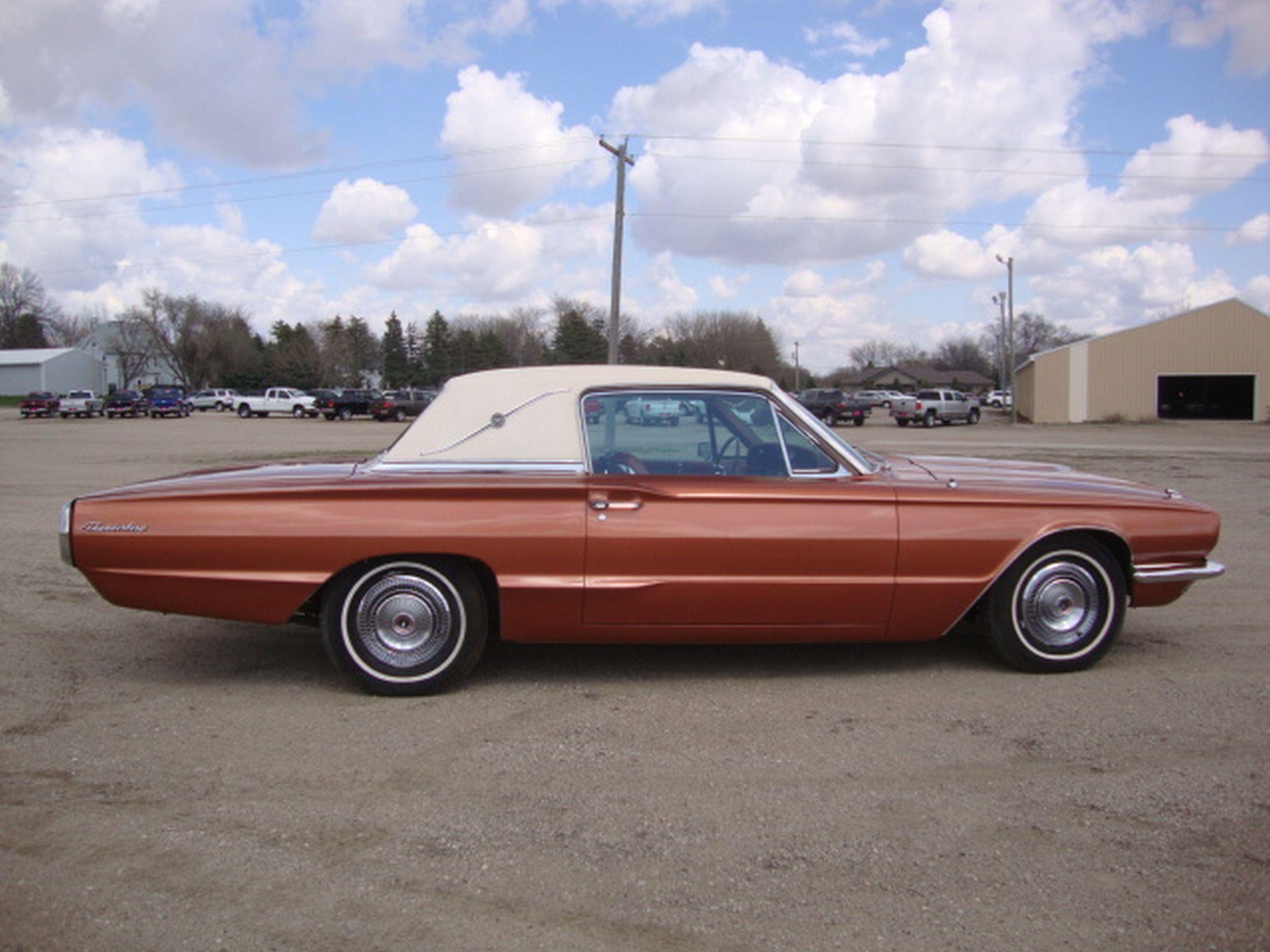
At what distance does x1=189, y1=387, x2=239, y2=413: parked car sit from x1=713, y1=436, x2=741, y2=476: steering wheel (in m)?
66.8

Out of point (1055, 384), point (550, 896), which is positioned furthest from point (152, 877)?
point (1055, 384)

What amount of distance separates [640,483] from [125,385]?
10507 centimetres

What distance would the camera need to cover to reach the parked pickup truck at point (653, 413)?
4.62 metres

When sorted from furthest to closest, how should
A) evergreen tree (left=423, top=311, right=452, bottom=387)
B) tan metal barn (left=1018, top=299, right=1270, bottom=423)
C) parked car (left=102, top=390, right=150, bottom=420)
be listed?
evergreen tree (left=423, top=311, right=452, bottom=387)
parked car (left=102, top=390, right=150, bottom=420)
tan metal barn (left=1018, top=299, right=1270, bottom=423)

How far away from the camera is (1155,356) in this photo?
46.4m

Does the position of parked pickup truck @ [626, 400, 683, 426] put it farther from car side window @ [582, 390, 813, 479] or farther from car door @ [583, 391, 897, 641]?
car door @ [583, 391, 897, 641]

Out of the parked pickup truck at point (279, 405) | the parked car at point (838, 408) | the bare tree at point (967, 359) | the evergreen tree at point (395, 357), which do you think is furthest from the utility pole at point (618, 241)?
Answer: the bare tree at point (967, 359)

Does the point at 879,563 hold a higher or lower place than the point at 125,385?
lower

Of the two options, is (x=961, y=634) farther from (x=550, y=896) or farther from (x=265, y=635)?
(x=265, y=635)

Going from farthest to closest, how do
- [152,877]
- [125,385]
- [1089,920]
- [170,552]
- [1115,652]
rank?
1. [125,385]
2. [1115,652]
3. [170,552]
4. [152,877]
5. [1089,920]

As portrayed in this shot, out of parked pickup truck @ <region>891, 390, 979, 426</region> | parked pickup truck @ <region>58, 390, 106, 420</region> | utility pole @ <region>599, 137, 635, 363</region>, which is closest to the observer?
utility pole @ <region>599, 137, 635, 363</region>

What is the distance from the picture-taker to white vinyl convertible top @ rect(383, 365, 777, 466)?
456cm

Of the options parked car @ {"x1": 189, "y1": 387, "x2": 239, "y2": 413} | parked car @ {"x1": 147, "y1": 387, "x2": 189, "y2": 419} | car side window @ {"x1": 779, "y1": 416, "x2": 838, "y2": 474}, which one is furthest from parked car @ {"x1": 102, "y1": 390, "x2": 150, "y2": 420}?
car side window @ {"x1": 779, "y1": 416, "x2": 838, "y2": 474}

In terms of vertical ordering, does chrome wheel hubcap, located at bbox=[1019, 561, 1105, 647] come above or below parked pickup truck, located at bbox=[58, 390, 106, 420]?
below
